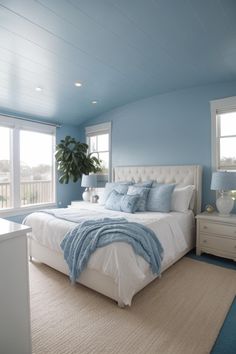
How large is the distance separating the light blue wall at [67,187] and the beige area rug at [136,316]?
2.72 m

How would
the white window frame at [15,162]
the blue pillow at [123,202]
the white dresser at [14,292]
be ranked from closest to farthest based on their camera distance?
the white dresser at [14,292]
the blue pillow at [123,202]
the white window frame at [15,162]

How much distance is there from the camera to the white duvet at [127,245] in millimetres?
1993

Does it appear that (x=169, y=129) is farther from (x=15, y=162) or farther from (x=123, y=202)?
(x=15, y=162)

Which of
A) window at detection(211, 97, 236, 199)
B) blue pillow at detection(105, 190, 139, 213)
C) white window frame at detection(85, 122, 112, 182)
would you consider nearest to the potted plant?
white window frame at detection(85, 122, 112, 182)

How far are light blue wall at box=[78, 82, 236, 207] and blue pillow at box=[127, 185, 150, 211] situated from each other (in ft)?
3.00

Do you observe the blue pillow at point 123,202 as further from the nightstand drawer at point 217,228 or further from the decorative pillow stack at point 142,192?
the nightstand drawer at point 217,228

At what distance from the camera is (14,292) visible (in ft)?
4.01

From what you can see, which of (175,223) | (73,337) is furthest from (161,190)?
(73,337)

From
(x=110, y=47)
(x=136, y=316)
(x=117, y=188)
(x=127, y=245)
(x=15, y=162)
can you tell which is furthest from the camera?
(x=15, y=162)

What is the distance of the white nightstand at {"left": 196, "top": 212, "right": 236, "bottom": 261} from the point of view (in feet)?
9.78

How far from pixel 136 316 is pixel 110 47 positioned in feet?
9.59

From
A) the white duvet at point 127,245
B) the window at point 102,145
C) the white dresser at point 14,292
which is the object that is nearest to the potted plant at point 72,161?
the window at point 102,145

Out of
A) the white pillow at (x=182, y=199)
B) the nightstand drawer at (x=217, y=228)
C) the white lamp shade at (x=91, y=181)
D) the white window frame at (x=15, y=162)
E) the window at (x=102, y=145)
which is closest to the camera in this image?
the nightstand drawer at (x=217, y=228)

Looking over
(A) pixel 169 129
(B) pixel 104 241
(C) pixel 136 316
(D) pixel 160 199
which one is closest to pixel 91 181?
(D) pixel 160 199
